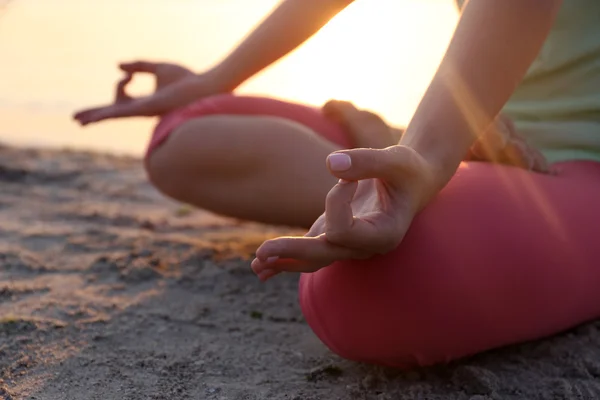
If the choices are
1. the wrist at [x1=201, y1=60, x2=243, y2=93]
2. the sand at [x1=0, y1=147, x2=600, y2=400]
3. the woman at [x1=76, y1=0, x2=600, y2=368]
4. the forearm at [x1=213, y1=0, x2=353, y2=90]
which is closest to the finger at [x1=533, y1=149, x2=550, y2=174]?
the woman at [x1=76, y1=0, x2=600, y2=368]

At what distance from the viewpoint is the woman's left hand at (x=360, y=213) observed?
68cm

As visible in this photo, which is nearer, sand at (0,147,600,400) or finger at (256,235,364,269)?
finger at (256,235,364,269)

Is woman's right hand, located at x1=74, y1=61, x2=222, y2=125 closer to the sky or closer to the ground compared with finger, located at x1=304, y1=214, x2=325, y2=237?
closer to the ground

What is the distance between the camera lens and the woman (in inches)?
29.6

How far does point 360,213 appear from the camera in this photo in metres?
0.80

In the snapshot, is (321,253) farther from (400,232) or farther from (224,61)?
(224,61)

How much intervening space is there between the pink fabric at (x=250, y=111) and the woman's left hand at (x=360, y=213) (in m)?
0.66

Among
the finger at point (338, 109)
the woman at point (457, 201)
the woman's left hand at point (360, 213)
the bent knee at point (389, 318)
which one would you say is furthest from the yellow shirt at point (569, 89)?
the woman's left hand at point (360, 213)

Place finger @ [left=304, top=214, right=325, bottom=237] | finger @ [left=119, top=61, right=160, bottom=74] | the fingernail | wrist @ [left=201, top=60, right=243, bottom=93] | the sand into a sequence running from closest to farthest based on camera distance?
the fingernail, finger @ [left=304, top=214, right=325, bottom=237], the sand, wrist @ [left=201, top=60, right=243, bottom=93], finger @ [left=119, top=61, right=160, bottom=74]

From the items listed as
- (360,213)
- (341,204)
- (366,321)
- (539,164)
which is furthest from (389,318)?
(539,164)

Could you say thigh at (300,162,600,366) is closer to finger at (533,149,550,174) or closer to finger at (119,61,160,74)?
finger at (533,149,550,174)

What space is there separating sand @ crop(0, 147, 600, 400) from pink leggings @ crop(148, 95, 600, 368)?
0.05m

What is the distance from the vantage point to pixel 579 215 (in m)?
1.04

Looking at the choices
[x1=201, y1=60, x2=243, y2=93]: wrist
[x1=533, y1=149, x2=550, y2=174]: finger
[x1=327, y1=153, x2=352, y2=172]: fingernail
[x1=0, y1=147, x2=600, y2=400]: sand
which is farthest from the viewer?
[x1=201, y1=60, x2=243, y2=93]: wrist
